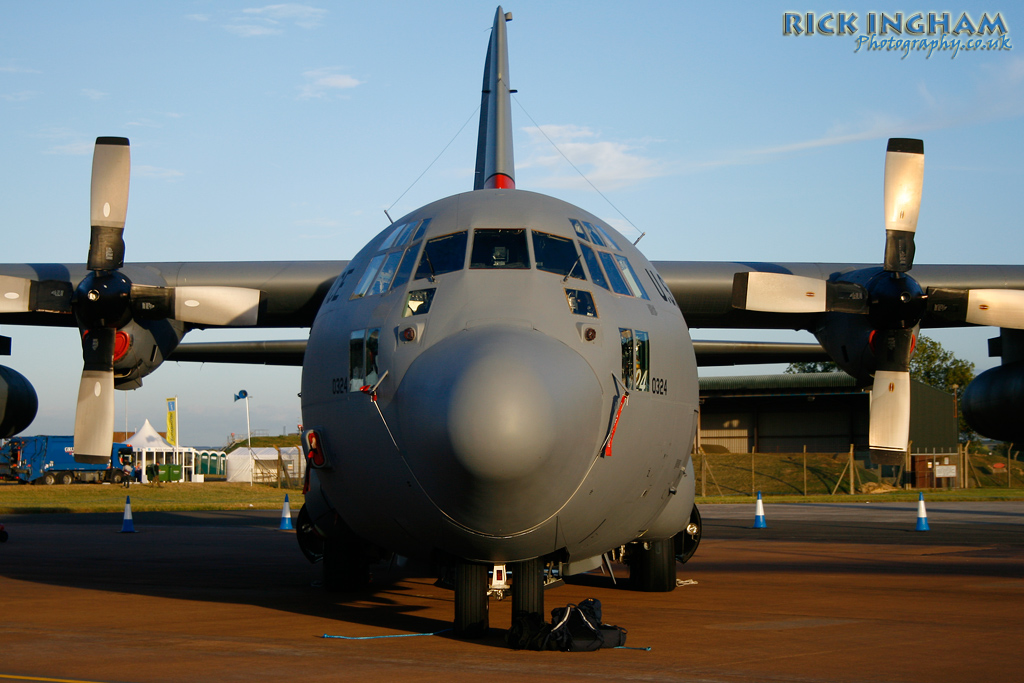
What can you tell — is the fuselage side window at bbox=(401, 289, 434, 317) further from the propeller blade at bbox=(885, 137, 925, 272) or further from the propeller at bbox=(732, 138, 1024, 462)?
the propeller blade at bbox=(885, 137, 925, 272)

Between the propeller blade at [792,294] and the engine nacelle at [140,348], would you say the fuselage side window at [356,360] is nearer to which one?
the propeller blade at [792,294]

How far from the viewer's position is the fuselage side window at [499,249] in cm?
702

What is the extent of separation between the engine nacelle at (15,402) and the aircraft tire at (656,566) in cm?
818

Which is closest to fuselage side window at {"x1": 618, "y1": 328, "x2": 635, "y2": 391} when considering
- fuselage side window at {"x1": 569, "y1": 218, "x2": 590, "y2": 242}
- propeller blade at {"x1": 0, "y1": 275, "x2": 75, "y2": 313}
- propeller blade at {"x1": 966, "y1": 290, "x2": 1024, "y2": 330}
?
fuselage side window at {"x1": 569, "y1": 218, "x2": 590, "y2": 242}

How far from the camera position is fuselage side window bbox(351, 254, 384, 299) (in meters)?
7.45

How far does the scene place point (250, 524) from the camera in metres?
24.2

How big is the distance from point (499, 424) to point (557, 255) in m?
2.08

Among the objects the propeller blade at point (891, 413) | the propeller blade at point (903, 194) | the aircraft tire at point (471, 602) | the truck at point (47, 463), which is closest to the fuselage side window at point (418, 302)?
the aircraft tire at point (471, 602)

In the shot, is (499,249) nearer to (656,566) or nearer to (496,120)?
(656,566)

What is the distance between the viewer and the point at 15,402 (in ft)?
41.8

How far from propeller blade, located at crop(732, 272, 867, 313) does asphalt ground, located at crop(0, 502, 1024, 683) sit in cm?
304

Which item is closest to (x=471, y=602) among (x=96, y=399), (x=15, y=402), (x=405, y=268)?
(x=405, y=268)

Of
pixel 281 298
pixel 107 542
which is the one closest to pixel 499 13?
pixel 281 298

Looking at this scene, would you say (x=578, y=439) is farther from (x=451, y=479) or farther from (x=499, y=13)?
(x=499, y=13)
